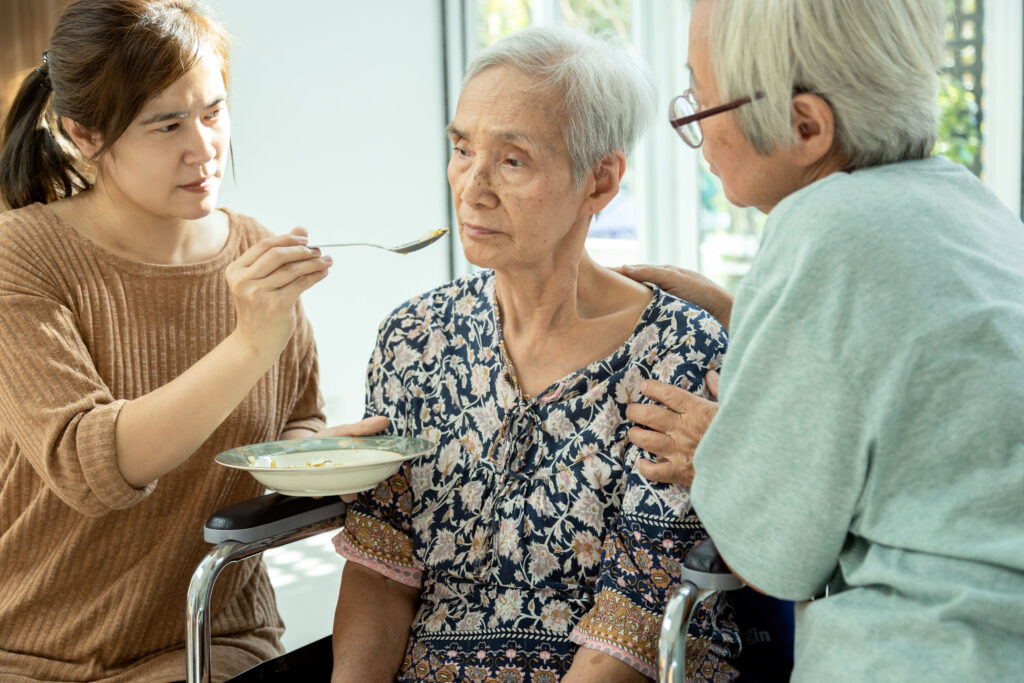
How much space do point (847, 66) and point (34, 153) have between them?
4.50ft

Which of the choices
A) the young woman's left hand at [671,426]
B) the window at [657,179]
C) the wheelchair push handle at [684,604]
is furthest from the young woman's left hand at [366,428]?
the window at [657,179]

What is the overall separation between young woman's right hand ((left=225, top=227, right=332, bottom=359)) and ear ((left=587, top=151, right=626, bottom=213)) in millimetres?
454

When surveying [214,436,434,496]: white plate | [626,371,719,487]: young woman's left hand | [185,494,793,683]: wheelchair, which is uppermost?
[626,371,719,487]: young woman's left hand

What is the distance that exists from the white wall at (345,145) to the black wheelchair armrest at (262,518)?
7.88ft

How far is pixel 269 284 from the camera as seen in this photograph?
1.46 metres

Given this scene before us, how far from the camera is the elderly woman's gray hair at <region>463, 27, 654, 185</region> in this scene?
1.50 metres

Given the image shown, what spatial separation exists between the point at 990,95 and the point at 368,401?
2.90 m

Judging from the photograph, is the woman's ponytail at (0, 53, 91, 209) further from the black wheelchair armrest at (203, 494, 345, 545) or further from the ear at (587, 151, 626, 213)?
the ear at (587, 151, 626, 213)

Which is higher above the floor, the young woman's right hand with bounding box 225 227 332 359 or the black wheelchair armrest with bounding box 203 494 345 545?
the young woman's right hand with bounding box 225 227 332 359

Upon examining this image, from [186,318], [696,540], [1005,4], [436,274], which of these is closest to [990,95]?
[1005,4]

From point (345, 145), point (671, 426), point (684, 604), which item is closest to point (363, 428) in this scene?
point (671, 426)

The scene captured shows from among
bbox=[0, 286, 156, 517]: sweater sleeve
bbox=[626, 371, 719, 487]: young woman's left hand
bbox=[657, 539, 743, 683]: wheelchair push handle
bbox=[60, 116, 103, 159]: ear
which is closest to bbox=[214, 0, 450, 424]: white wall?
bbox=[60, 116, 103, 159]: ear

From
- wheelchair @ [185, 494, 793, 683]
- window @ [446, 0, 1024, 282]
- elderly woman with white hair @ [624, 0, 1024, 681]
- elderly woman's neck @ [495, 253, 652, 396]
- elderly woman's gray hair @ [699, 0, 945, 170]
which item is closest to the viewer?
elderly woman with white hair @ [624, 0, 1024, 681]

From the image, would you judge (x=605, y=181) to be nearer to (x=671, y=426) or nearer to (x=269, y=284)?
(x=671, y=426)
